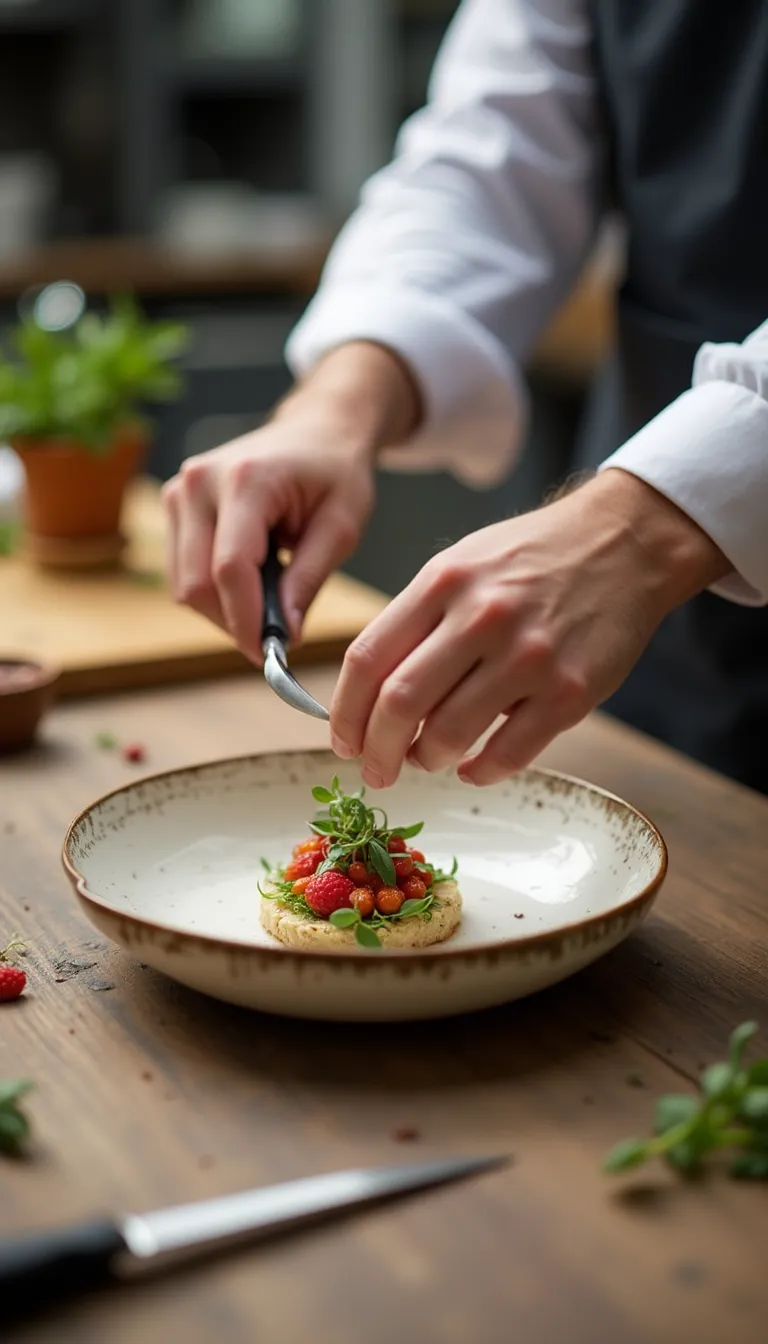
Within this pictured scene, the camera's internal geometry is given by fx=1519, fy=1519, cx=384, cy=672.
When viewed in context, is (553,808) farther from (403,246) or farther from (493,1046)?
(403,246)

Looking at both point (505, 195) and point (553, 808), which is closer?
point (553, 808)

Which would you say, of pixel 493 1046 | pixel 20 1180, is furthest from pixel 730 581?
pixel 20 1180

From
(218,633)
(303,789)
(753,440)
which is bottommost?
(218,633)

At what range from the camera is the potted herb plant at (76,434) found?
1795 mm

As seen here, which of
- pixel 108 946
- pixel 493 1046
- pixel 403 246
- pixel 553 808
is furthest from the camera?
pixel 403 246

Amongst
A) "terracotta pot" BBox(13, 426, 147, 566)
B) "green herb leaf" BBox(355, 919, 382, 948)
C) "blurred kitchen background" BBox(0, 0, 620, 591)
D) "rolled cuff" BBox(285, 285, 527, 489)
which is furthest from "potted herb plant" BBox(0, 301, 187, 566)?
"blurred kitchen background" BBox(0, 0, 620, 591)

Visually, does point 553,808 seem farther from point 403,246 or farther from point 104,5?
point 104,5

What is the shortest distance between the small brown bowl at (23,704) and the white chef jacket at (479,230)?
0.42 meters

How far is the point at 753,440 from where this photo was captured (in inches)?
38.2

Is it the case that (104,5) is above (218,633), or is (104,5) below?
above

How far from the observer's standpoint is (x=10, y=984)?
→ 84 centimetres

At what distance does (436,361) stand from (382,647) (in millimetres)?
634

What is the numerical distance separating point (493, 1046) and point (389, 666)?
0.73 feet

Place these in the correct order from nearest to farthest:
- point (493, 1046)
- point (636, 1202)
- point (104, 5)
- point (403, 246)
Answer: point (636, 1202)
point (493, 1046)
point (403, 246)
point (104, 5)
